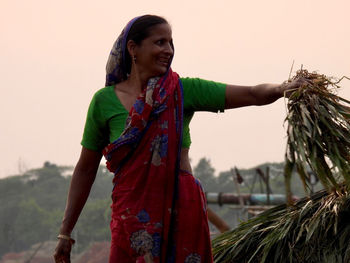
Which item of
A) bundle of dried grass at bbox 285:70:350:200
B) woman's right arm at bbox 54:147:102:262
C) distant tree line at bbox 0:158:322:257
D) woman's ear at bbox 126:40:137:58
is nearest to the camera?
bundle of dried grass at bbox 285:70:350:200

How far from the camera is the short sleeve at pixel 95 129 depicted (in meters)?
3.68

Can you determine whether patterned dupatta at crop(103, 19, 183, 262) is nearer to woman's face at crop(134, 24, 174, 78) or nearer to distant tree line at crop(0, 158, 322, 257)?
woman's face at crop(134, 24, 174, 78)

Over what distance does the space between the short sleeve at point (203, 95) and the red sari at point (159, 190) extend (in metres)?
0.05

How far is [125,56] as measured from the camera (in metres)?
3.68

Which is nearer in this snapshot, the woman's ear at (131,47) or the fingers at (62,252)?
the woman's ear at (131,47)

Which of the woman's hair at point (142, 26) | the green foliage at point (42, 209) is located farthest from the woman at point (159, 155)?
the green foliage at point (42, 209)

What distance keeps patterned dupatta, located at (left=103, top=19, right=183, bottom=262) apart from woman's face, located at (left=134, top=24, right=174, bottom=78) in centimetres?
9

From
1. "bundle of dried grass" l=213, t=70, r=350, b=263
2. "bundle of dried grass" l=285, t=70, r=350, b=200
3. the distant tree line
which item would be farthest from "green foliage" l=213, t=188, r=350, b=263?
the distant tree line

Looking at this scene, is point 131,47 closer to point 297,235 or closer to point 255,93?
point 255,93

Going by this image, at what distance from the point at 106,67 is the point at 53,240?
60723mm

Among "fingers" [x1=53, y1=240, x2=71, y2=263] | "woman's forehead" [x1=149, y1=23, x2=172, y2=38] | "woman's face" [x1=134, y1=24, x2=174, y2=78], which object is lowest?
"fingers" [x1=53, y1=240, x2=71, y2=263]

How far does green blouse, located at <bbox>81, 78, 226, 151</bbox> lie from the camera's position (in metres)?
3.50

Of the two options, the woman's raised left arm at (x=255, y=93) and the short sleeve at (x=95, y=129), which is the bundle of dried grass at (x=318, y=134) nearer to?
the woman's raised left arm at (x=255, y=93)

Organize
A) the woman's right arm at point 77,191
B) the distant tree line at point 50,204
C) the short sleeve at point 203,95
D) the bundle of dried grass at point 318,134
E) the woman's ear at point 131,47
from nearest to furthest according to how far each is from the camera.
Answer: the bundle of dried grass at point 318,134 → the short sleeve at point 203,95 → the woman's ear at point 131,47 → the woman's right arm at point 77,191 → the distant tree line at point 50,204
